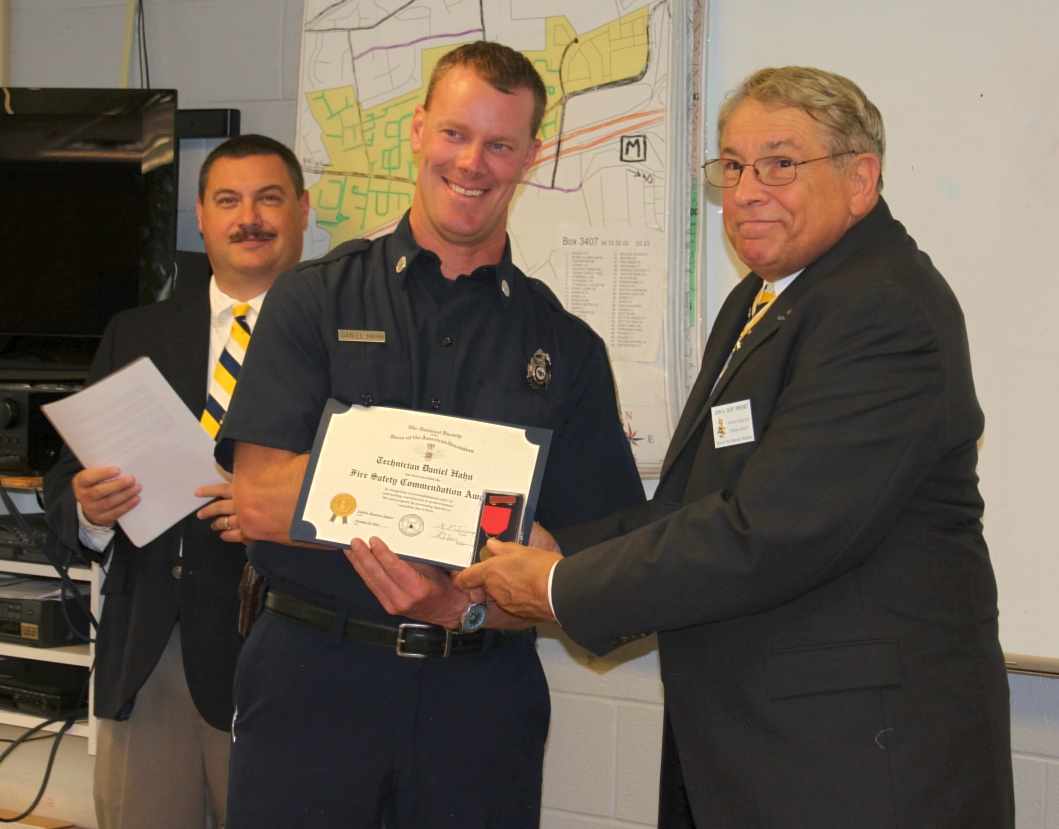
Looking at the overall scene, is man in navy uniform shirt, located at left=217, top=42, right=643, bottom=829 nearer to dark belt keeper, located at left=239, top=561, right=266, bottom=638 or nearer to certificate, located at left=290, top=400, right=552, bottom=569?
certificate, located at left=290, top=400, right=552, bottom=569

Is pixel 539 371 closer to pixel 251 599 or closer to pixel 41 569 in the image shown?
pixel 251 599

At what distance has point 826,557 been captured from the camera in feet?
5.08

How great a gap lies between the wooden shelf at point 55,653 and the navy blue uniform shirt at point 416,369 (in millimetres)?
1329

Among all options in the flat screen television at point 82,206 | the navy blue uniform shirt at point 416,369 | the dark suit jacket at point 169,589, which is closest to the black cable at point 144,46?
the flat screen television at point 82,206

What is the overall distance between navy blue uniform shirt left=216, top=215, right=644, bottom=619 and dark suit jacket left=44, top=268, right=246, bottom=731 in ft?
2.13

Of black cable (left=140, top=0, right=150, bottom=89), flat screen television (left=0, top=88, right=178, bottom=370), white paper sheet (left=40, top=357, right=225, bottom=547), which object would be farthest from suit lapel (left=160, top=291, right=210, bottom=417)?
black cable (left=140, top=0, right=150, bottom=89)

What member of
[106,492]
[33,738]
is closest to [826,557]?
[106,492]

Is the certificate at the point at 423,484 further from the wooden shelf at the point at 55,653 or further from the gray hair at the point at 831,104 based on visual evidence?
the wooden shelf at the point at 55,653

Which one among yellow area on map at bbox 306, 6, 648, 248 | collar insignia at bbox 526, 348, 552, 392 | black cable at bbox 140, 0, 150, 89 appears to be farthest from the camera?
black cable at bbox 140, 0, 150, 89

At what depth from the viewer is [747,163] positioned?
70.8 inches

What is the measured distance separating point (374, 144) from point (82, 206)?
91 cm

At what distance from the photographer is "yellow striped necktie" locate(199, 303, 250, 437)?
8.56 ft

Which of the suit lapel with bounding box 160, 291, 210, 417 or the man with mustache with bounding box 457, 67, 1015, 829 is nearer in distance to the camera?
the man with mustache with bounding box 457, 67, 1015, 829

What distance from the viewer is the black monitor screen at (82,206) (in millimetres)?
3219
